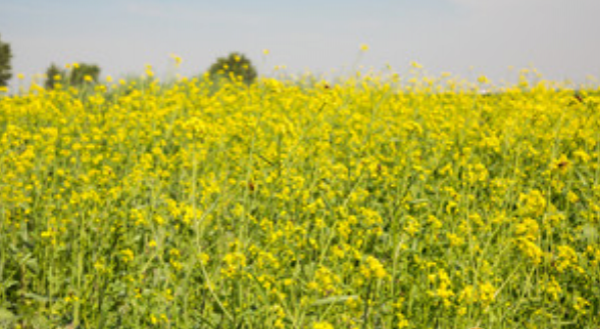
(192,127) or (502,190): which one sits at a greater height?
(192,127)

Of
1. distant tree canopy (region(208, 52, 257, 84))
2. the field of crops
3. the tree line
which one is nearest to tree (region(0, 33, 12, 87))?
the tree line

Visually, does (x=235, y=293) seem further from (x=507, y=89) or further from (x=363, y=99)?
(x=507, y=89)

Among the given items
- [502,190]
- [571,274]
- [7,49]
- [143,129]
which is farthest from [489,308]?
[7,49]

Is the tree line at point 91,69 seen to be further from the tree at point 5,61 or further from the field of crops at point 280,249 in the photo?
the field of crops at point 280,249

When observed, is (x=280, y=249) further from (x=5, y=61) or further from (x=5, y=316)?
(x=5, y=61)

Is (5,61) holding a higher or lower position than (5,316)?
higher

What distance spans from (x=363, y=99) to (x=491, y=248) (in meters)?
4.20

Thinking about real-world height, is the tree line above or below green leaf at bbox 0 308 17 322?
above

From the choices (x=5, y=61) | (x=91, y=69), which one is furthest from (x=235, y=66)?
(x=5, y=61)

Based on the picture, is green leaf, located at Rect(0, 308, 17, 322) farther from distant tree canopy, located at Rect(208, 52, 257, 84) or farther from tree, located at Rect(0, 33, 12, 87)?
tree, located at Rect(0, 33, 12, 87)

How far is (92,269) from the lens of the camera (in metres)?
2.80

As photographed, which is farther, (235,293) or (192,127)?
(235,293)

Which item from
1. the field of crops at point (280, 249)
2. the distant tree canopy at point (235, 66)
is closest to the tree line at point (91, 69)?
the distant tree canopy at point (235, 66)

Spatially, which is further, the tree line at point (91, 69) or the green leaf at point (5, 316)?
the tree line at point (91, 69)
